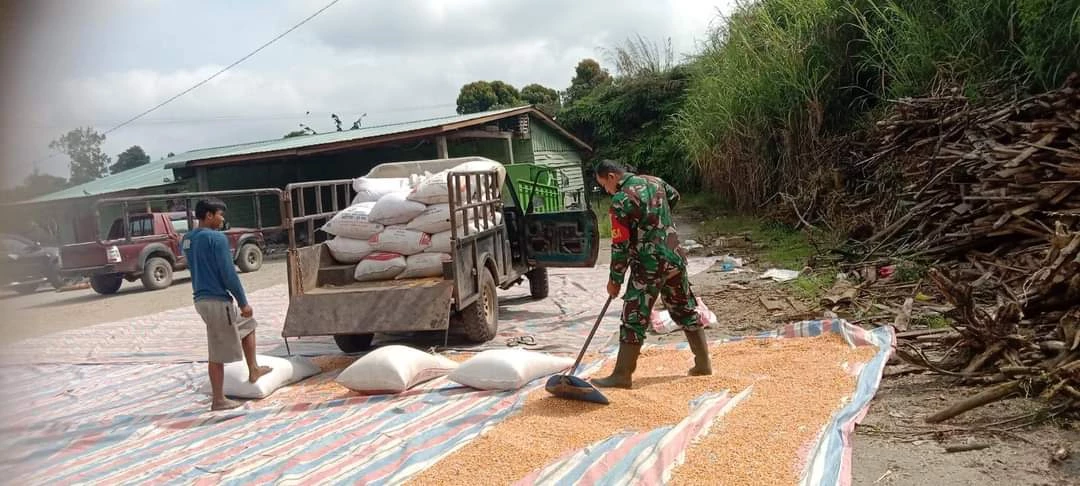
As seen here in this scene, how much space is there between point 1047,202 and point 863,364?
328 cm

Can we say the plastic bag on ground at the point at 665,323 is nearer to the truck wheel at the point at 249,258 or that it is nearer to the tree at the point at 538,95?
the truck wheel at the point at 249,258

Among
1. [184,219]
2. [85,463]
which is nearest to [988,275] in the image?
[85,463]

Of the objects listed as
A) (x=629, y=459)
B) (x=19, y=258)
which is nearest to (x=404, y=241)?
(x=629, y=459)

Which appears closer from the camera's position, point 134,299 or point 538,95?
point 134,299

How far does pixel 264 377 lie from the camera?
5422mm

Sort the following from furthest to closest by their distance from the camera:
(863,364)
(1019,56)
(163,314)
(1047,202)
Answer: (163,314) → (1019,56) → (1047,202) → (863,364)

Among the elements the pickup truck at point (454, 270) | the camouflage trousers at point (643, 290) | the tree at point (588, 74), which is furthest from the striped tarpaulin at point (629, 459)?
the tree at point (588, 74)

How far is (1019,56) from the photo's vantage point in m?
8.74

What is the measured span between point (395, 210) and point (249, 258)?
9.84m

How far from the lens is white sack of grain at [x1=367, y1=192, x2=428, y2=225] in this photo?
698 centimetres

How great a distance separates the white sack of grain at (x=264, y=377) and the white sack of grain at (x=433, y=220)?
1.66 m

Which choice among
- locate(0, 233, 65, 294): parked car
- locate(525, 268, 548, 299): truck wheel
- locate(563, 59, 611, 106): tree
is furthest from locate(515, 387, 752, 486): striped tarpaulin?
locate(563, 59, 611, 106): tree

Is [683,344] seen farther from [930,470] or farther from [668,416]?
[930,470]

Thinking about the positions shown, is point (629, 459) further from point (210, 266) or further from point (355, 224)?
point (355, 224)
